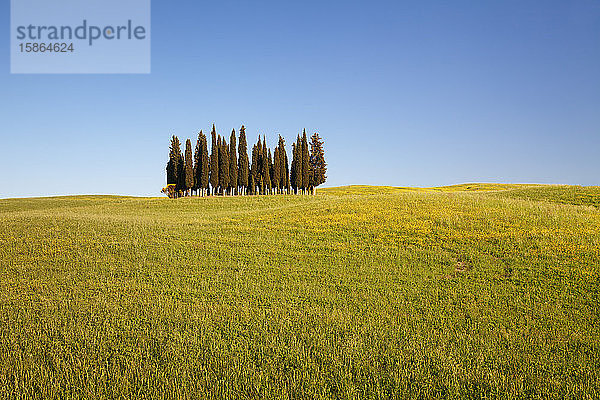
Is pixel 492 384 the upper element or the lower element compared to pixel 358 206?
lower

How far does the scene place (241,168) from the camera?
227 ft

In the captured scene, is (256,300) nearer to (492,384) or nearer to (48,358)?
(48,358)

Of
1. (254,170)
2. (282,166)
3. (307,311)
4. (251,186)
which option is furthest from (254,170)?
(307,311)

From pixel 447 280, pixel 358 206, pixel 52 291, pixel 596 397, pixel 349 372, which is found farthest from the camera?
pixel 358 206

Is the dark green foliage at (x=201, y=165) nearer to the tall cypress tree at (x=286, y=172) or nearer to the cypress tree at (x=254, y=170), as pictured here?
the cypress tree at (x=254, y=170)

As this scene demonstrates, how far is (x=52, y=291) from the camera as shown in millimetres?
14531

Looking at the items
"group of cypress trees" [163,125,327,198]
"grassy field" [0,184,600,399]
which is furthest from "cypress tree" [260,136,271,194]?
"grassy field" [0,184,600,399]

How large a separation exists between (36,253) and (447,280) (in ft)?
66.2

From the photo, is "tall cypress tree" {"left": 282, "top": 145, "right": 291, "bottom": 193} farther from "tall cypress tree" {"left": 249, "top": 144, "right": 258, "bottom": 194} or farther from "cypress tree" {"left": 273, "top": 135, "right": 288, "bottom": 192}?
"tall cypress tree" {"left": 249, "top": 144, "right": 258, "bottom": 194}

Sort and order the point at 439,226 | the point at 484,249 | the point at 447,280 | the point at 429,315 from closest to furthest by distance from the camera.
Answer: the point at 429,315
the point at 447,280
the point at 484,249
the point at 439,226

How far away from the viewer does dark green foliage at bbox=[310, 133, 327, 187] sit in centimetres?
7856

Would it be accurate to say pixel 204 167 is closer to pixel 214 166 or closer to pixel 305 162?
pixel 214 166

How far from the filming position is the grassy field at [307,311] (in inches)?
324

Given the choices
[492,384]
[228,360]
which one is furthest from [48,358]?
[492,384]
